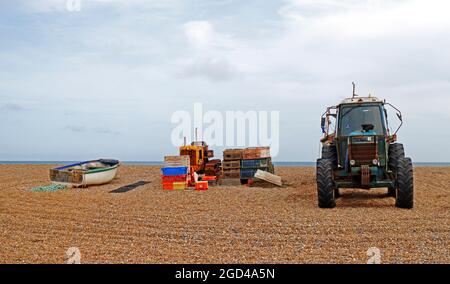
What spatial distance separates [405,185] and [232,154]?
9.94 meters

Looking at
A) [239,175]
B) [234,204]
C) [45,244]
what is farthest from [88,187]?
[45,244]

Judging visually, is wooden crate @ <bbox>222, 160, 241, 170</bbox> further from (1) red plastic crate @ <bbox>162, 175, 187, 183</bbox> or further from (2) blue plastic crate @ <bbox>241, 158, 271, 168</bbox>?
(1) red plastic crate @ <bbox>162, 175, 187, 183</bbox>

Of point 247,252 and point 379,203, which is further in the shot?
point 379,203

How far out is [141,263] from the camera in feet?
24.8

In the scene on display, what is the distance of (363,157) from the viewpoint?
44.7ft

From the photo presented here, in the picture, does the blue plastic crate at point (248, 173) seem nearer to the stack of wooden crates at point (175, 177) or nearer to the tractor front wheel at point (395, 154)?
the stack of wooden crates at point (175, 177)

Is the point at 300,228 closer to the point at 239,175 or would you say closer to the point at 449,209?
the point at 449,209

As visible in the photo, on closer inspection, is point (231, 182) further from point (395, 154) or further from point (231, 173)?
point (395, 154)

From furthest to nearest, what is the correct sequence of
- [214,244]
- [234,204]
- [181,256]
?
[234,204] → [214,244] → [181,256]

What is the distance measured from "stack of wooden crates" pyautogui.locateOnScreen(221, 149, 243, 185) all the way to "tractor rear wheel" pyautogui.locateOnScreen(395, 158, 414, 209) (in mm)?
9464

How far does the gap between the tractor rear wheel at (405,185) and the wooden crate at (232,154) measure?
9.47 metres

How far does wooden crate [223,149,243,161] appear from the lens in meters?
21.6

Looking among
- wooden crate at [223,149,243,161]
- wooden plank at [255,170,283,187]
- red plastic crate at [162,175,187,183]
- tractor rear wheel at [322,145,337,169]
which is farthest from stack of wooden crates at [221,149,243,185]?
tractor rear wheel at [322,145,337,169]

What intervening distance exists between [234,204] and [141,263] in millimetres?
7341
